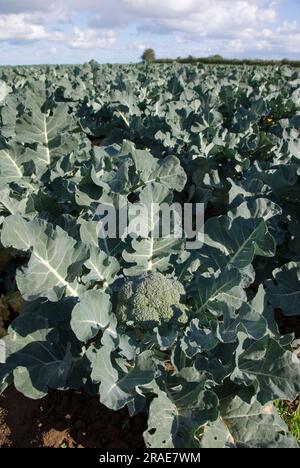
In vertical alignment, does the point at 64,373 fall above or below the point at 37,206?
below

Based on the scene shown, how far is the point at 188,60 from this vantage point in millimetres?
43000

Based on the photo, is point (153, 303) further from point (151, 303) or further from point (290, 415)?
point (290, 415)

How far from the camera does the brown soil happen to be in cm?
232

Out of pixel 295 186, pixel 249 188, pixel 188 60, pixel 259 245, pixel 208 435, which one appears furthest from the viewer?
pixel 188 60

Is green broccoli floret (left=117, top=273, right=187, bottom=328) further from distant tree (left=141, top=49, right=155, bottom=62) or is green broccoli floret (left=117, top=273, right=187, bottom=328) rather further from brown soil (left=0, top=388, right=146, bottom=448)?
distant tree (left=141, top=49, right=155, bottom=62)

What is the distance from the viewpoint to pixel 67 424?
7.92ft

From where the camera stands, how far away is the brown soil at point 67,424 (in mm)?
2324

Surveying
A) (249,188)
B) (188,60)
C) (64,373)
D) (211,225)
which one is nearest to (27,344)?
(64,373)

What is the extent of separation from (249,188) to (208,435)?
162 cm

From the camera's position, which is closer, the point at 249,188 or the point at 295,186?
the point at 249,188

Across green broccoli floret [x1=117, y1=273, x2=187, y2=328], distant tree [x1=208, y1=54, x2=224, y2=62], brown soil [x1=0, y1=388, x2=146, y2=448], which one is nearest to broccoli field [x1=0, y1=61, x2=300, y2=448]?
green broccoli floret [x1=117, y1=273, x2=187, y2=328]

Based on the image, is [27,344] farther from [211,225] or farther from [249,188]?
[249,188]

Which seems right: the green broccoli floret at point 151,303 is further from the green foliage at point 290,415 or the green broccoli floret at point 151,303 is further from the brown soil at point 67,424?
the green foliage at point 290,415
